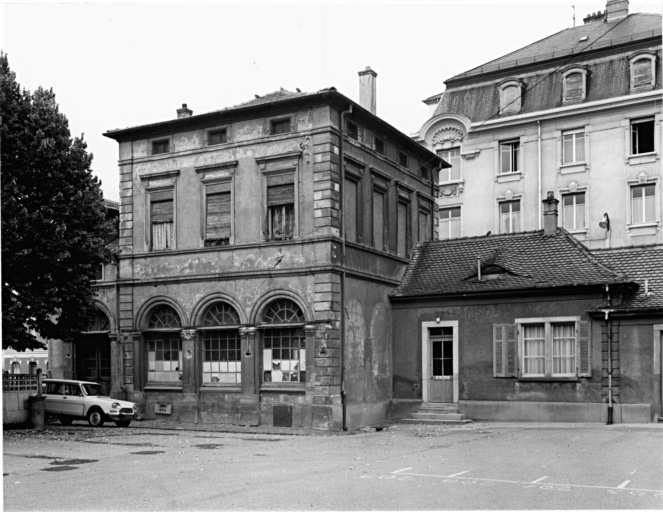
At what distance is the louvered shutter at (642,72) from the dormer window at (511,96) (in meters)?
5.42

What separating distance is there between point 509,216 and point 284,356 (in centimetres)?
1938

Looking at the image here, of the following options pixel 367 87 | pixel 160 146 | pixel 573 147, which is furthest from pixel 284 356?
pixel 573 147

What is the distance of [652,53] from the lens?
3728 cm

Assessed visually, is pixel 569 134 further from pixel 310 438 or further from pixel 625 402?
pixel 310 438

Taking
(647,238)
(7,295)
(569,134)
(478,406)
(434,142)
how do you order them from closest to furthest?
(7,295), (478,406), (647,238), (569,134), (434,142)

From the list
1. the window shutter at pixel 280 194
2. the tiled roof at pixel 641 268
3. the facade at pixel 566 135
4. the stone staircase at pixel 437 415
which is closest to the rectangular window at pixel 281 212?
the window shutter at pixel 280 194

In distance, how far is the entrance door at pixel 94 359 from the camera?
100.0 feet

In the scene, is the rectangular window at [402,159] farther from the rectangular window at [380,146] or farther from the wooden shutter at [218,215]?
the wooden shutter at [218,215]

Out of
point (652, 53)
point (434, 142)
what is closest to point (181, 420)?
point (434, 142)

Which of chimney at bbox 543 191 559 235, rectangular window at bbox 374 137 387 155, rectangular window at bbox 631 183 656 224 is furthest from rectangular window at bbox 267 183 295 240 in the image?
rectangular window at bbox 631 183 656 224

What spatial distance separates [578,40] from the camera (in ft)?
135

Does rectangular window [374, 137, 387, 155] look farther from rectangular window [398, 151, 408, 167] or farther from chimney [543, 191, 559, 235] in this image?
chimney [543, 191, 559, 235]

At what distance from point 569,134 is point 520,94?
3.16 m

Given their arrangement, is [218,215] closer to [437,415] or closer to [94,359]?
[94,359]
